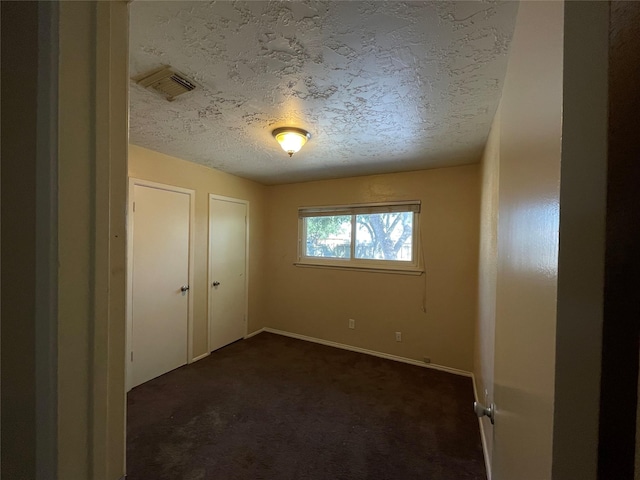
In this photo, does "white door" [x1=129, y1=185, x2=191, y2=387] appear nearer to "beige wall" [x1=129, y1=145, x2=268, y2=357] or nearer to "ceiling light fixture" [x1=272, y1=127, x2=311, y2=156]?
"beige wall" [x1=129, y1=145, x2=268, y2=357]

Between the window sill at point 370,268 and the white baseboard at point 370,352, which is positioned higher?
the window sill at point 370,268

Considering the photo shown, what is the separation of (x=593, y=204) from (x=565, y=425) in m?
0.26

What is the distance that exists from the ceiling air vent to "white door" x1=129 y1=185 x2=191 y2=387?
1.40 metres

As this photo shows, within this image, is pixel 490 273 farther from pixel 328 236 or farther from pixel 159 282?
pixel 159 282

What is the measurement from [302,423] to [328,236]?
2388 millimetres

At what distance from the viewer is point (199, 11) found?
1019 mm

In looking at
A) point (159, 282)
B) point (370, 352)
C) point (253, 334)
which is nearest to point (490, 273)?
point (370, 352)

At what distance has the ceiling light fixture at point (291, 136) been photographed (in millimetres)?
2053

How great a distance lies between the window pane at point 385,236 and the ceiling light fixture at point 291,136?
174 centimetres

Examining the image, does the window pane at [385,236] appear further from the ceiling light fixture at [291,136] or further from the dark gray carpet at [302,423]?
the ceiling light fixture at [291,136]

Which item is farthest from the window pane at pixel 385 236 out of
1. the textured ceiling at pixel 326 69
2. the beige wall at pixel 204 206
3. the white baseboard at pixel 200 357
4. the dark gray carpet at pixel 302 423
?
the white baseboard at pixel 200 357

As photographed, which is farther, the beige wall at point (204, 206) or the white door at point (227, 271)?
the white door at point (227, 271)

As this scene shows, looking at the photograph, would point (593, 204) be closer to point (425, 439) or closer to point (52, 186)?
point (52, 186)

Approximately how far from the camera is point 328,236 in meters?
3.92
